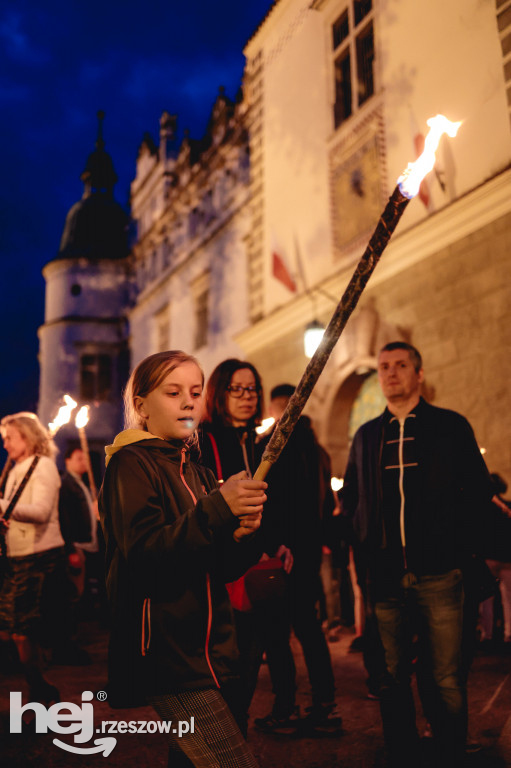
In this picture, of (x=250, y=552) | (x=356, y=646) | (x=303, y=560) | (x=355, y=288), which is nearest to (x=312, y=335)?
(x=356, y=646)

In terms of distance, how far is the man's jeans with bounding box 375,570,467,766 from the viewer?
2844 mm

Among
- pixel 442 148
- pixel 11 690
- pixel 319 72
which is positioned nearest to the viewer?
pixel 11 690

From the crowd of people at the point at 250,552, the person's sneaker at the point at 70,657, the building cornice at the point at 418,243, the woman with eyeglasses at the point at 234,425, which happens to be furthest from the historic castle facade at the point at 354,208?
the person's sneaker at the point at 70,657

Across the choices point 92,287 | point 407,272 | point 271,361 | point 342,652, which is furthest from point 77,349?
point 342,652

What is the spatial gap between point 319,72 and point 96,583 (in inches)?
353

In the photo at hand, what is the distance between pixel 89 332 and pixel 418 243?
17624 mm

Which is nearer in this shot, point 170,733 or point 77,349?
point 170,733

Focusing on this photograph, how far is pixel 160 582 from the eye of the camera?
1.74 m

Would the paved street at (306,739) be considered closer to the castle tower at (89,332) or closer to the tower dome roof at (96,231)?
the castle tower at (89,332)

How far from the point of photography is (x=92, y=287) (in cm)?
2450

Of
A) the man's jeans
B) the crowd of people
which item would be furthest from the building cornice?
the man's jeans

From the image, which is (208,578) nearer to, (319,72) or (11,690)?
(11,690)

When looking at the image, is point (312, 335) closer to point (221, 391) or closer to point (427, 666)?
point (221, 391)

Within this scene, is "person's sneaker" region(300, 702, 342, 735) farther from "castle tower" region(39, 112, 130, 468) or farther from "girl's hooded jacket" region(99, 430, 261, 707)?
"castle tower" region(39, 112, 130, 468)
